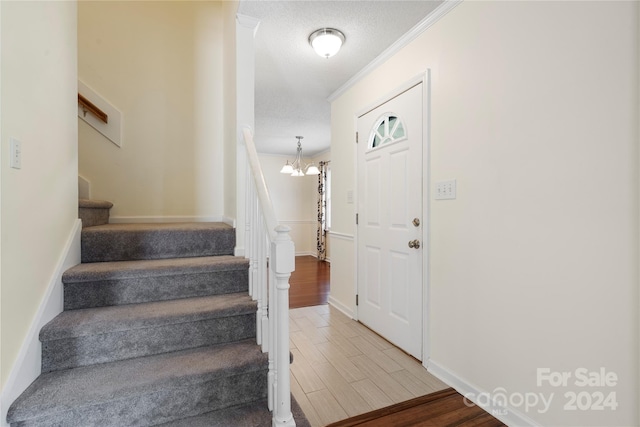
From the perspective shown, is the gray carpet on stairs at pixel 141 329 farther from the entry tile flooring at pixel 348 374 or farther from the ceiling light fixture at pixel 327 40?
the ceiling light fixture at pixel 327 40

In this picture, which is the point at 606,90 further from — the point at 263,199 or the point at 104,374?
the point at 104,374

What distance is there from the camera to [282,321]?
112cm

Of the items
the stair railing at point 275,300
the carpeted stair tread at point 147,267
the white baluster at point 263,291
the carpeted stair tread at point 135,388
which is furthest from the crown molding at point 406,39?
the carpeted stair tread at point 135,388

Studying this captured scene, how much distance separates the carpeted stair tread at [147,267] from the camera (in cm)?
148

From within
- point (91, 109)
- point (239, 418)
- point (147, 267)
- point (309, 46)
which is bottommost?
point (239, 418)

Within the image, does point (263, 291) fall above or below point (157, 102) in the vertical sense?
below

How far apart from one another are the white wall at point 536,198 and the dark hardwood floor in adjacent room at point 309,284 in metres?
1.84

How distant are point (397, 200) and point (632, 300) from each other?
144cm

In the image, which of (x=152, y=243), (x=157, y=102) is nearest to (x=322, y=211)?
(x=157, y=102)

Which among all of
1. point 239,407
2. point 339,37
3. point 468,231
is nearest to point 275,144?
point 339,37

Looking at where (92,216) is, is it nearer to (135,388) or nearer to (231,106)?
(231,106)

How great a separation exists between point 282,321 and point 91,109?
2.36 metres

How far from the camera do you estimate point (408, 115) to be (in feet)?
7.25

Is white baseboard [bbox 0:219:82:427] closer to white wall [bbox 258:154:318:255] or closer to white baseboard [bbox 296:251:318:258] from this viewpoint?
white wall [bbox 258:154:318:255]
